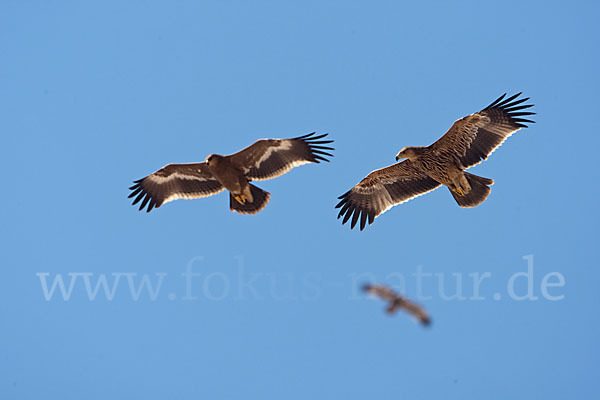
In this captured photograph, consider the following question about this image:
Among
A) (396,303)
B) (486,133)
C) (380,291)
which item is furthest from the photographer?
(486,133)

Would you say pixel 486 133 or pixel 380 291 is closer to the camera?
pixel 380 291

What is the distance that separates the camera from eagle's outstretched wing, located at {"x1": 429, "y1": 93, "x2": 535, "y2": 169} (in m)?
11.8

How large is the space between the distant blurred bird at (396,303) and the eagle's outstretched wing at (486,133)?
6.86 metres

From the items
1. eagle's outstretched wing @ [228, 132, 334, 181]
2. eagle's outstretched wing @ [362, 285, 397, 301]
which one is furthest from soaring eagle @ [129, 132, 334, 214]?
eagle's outstretched wing @ [362, 285, 397, 301]

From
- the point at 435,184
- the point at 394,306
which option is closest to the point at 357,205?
the point at 435,184

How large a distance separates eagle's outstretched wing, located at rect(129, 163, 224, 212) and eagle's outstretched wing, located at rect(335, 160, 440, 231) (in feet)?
8.74

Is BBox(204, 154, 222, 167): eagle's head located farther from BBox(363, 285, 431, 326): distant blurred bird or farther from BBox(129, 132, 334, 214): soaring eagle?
BBox(363, 285, 431, 326): distant blurred bird

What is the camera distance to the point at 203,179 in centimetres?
1289

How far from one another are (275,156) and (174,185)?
224cm

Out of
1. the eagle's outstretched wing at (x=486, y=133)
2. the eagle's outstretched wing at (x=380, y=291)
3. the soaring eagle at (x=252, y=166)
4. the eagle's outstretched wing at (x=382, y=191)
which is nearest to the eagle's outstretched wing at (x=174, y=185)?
the soaring eagle at (x=252, y=166)

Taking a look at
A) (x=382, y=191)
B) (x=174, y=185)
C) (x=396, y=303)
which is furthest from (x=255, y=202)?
(x=396, y=303)

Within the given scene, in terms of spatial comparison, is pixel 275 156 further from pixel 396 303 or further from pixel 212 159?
pixel 396 303

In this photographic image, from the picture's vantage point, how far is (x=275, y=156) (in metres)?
12.3

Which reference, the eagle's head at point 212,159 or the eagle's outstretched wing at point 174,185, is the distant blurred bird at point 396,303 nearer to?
the eagle's head at point 212,159
